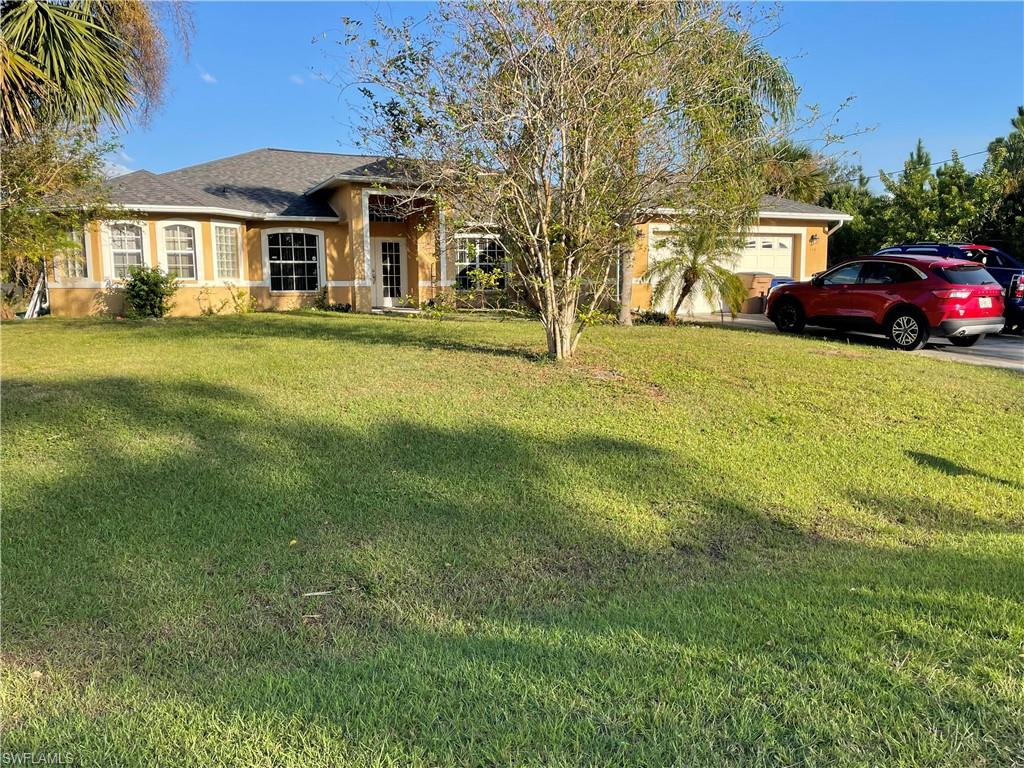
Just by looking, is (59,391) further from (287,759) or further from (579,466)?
(287,759)

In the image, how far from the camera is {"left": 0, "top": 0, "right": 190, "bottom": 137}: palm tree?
35.7ft

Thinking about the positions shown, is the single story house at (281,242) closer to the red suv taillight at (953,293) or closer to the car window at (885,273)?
the car window at (885,273)

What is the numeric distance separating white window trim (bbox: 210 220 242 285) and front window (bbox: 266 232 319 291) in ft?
2.55

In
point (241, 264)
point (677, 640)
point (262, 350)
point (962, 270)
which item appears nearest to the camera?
point (677, 640)

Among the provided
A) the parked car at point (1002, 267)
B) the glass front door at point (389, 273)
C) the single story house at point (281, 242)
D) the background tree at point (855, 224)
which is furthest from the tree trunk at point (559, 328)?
the background tree at point (855, 224)

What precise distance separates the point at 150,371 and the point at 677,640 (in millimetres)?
8373

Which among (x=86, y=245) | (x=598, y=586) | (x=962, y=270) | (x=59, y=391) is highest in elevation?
(x=86, y=245)

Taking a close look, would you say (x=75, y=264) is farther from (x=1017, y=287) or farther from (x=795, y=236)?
(x=1017, y=287)

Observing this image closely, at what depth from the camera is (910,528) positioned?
4.95 meters

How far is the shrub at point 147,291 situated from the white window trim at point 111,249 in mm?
818

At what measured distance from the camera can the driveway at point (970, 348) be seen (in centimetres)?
1152

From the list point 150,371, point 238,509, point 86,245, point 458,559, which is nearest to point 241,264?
point 86,245

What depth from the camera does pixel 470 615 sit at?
11.8 ft

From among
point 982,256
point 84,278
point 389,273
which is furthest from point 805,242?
point 84,278
